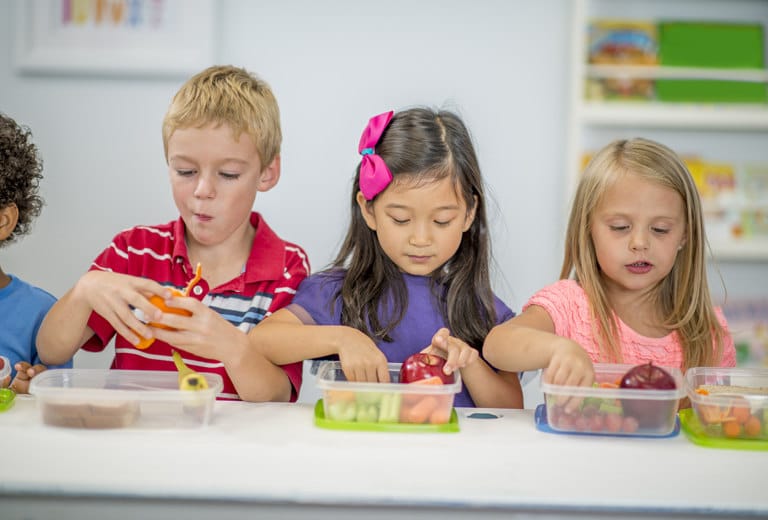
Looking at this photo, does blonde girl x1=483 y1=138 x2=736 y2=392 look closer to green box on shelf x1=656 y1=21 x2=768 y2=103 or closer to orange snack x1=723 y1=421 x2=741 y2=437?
orange snack x1=723 y1=421 x2=741 y2=437

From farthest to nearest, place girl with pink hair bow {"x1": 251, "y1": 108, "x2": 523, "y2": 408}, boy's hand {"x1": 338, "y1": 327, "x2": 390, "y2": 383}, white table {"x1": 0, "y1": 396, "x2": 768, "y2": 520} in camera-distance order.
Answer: girl with pink hair bow {"x1": 251, "y1": 108, "x2": 523, "y2": 408} → boy's hand {"x1": 338, "y1": 327, "x2": 390, "y2": 383} → white table {"x1": 0, "y1": 396, "x2": 768, "y2": 520}

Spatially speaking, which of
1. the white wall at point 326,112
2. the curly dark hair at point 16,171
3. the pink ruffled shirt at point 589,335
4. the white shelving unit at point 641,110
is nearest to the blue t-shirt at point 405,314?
the pink ruffled shirt at point 589,335

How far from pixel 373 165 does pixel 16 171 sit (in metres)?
0.74

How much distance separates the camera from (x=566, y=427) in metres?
1.16

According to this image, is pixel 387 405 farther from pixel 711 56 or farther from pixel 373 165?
pixel 711 56

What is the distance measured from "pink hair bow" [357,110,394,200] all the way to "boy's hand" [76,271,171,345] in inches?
18.9

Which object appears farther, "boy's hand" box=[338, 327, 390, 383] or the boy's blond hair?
the boy's blond hair

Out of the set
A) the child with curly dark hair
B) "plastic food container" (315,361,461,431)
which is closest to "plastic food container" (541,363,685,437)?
"plastic food container" (315,361,461,431)

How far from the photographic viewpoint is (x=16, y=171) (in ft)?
5.47

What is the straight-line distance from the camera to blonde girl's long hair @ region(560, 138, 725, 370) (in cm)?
158

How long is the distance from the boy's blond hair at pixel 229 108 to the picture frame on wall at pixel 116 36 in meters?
0.91

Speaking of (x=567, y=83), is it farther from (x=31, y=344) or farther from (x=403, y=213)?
(x=31, y=344)

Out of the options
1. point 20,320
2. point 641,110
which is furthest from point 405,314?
point 641,110

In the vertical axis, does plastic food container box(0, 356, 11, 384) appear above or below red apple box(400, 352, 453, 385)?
below
